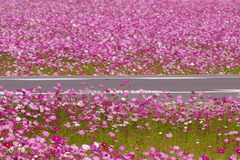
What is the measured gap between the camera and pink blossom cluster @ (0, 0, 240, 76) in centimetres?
1491

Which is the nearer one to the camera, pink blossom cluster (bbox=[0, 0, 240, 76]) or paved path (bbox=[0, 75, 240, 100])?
paved path (bbox=[0, 75, 240, 100])

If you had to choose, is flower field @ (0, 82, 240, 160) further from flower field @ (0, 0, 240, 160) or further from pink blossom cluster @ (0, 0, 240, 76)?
pink blossom cluster @ (0, 0, 240, 76)

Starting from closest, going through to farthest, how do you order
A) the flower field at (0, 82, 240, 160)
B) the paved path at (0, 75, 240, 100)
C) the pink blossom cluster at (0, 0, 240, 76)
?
the flower field at (0, 82, 240, 160) < the paved path at (0, 75, 240, 100) < the pink blossom cluster at (0, 0, 240, 76)

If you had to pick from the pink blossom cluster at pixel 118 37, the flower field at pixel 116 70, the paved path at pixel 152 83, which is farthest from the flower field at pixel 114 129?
the pink blossom cluster at pixel 118 37

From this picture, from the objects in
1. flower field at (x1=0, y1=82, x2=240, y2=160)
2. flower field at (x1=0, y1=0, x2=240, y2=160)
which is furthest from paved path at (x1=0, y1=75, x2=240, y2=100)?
flower field at (x1=0, y1=82, x2=240, y2=160)

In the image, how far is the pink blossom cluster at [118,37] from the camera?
14.9 meters

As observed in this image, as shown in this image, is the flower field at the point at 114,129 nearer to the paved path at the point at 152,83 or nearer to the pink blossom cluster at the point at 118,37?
the paved path at the point at 152,83

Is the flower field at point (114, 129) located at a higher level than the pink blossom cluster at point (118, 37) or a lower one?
higher

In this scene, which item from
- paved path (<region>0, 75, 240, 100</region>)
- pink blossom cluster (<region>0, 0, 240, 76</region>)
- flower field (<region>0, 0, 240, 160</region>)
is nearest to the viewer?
flower field (<region>0, 0, 240, 160</region>)

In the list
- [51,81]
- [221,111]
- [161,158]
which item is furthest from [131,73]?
[161,158]

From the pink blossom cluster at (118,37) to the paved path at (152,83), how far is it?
1692 mm

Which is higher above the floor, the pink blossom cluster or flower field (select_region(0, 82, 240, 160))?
flower field (select_region(0, 82, 240, 160))

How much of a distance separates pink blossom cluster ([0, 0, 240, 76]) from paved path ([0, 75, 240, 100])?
1.69 metres

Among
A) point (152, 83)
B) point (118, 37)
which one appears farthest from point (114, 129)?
point (118, 37)
